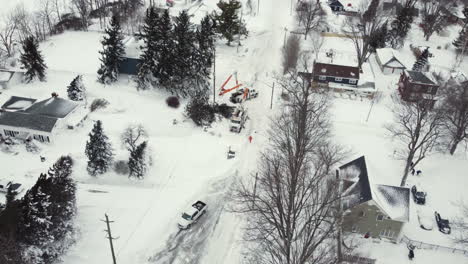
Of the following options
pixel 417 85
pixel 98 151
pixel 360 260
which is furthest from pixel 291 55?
pixel 360 260

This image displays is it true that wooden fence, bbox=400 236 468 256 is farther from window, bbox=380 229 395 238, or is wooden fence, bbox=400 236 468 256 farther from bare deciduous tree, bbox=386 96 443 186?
bare deciduous tree, bbox=386 96 443 186

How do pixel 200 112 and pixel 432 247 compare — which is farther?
pixel 200 112

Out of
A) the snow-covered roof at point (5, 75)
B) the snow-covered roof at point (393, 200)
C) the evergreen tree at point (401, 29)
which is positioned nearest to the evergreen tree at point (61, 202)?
the snow-covered roof at point (393, 200)

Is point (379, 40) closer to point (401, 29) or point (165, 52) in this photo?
point (401, 29)

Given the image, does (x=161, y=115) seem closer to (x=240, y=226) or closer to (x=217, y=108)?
(x=217, y=108)

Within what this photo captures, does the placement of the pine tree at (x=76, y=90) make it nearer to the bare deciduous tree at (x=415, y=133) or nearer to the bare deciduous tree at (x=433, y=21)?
the bare deciduous tree at (x=415, y=133)

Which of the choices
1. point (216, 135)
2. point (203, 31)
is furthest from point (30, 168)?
point (203, 31)
